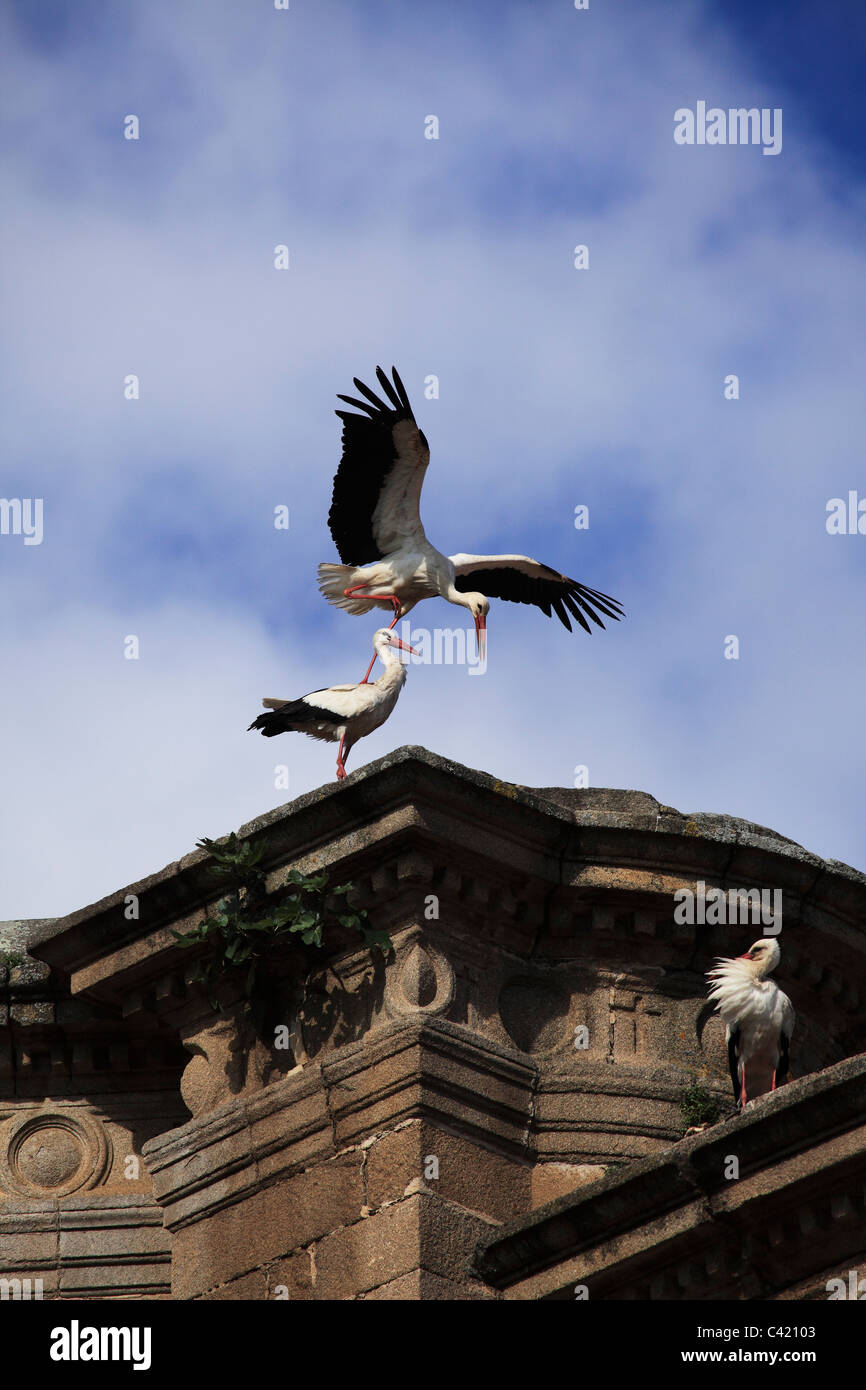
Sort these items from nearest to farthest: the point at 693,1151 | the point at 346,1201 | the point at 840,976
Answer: the point at 693,1151 < the point at 346,1201 < the point at 840,976

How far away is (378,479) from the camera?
17.7 metres

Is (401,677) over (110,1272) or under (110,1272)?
over

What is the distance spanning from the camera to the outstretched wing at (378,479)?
1759 cm

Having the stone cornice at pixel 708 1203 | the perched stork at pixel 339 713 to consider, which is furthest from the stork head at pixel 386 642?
the stone cornice at pixel 708 1203

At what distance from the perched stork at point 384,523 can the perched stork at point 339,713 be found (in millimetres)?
1224

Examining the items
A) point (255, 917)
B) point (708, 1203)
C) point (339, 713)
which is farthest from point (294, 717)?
point (708, 1203)

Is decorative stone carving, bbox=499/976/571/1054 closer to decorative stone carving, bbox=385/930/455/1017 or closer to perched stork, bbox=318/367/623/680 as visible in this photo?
decorative stone carving, bbox=385/930/455/1017

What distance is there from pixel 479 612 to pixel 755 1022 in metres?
4.29

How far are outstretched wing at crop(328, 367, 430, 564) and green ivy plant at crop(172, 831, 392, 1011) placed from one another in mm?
3154

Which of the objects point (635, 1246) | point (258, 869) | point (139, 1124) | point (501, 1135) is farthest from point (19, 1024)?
point (635, 1246)

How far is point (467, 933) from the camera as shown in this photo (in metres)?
15.3

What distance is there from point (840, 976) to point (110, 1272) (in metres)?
4.45

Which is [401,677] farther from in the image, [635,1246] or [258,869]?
[635,1246]

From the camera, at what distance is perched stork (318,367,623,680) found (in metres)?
17.6
